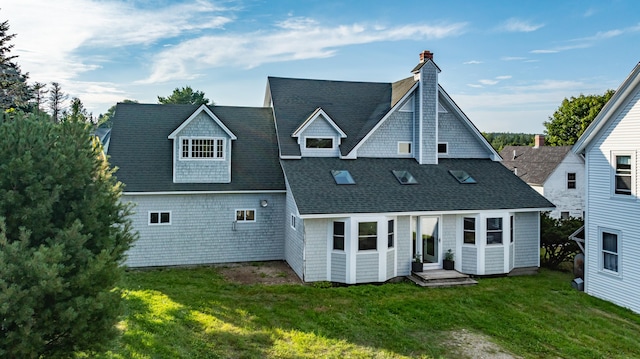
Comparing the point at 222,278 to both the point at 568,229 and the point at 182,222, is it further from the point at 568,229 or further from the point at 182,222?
the point at 568,229

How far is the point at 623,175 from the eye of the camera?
12805 mm

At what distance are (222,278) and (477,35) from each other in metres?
15.4

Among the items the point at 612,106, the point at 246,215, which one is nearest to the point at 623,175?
the point at 612,106

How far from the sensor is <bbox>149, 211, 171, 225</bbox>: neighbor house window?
16.1 metres

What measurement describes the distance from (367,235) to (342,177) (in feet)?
9.62

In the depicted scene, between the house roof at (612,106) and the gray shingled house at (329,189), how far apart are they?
128 inches

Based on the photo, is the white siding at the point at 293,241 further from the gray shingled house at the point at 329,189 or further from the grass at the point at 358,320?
the grass at the point at 358,320

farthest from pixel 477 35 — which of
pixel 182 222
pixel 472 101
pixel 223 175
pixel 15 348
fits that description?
pixel 15 348

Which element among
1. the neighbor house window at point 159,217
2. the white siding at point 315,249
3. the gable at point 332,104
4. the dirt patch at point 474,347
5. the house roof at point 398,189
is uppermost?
the gable at point 332,104

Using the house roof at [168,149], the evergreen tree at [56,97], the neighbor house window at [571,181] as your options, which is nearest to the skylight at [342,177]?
the house roof at [168,149]

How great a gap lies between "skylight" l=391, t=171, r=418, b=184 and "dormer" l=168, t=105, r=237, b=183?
7.20 metres

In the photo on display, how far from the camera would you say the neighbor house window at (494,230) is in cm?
1558

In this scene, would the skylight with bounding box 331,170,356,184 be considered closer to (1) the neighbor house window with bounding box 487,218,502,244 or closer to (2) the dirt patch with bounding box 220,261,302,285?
(2) the dirt patch with bounding box 220,261,302,285

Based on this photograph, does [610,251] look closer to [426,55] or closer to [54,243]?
→ [426,55]
